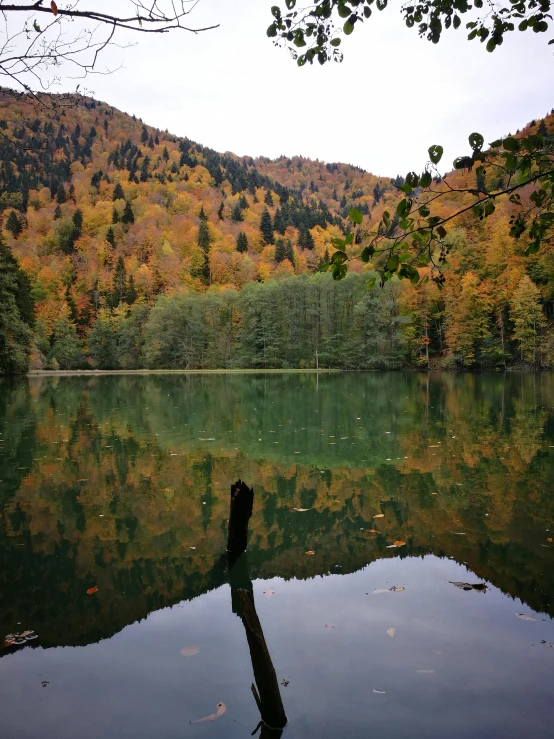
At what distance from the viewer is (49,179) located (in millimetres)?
104125

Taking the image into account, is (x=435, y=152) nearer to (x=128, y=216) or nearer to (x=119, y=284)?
(x=119, y=284)

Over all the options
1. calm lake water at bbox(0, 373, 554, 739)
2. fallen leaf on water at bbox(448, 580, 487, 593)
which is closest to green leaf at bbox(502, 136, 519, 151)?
calm lake water at bbox(0, 373, 554, 739)

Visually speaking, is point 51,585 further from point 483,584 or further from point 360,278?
point 360,278

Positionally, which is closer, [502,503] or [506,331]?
[502,503]

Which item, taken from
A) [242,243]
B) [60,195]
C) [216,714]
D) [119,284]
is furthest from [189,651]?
[60,195]

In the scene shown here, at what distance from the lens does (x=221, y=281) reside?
83.8 m

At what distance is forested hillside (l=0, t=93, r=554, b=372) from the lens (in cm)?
5216

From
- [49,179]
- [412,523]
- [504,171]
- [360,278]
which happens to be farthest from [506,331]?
[49,179]

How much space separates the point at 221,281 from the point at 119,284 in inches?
653

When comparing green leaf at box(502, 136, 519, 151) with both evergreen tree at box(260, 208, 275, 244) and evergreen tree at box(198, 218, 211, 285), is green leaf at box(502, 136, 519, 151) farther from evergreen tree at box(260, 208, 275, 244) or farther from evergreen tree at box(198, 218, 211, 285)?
evergreen tree at box(260, 208, 275, 244)

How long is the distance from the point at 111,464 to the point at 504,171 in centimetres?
881

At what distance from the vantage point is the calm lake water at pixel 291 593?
303cm

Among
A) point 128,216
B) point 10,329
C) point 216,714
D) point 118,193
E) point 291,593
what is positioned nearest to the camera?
point 216,714

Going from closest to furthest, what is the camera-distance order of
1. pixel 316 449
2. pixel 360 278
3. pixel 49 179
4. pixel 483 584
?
pixel 483 584, pixel 316 449, pixel 360 278, pixel 49 179
